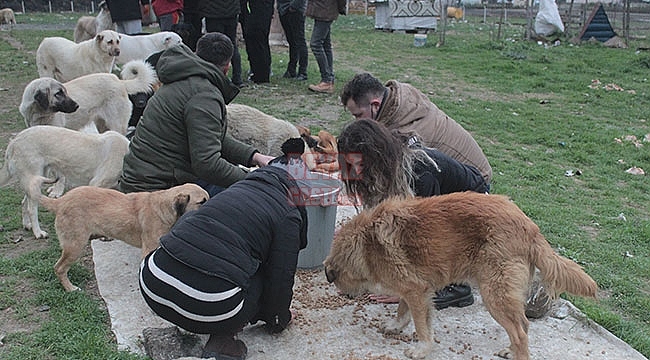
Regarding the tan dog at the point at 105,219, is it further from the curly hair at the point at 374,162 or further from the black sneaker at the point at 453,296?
the black sneaker at the point at 453,296

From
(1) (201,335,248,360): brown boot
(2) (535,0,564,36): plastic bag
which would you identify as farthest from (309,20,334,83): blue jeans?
(2) (535,0,564,36): plastic bag

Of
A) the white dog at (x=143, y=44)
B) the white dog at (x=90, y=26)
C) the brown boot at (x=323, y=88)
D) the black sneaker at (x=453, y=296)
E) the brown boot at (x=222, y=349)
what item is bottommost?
the black sneaker at (x=453, y=296)

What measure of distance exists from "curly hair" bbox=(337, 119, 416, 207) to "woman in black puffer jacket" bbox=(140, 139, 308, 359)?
0.39 meters

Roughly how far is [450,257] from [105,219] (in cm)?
229

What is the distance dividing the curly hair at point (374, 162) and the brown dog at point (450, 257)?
0.13m

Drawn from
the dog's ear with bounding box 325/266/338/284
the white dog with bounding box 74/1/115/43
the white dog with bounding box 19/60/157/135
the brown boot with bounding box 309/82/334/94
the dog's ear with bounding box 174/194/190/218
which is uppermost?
the white dog with bounding box 74/1/115/43

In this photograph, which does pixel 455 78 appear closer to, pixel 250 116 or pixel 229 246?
pixel 250 116

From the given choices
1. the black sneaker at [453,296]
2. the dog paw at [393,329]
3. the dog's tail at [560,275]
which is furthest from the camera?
the black sneaker at [453,296]

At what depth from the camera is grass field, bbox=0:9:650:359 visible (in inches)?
149

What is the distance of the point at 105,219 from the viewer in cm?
394

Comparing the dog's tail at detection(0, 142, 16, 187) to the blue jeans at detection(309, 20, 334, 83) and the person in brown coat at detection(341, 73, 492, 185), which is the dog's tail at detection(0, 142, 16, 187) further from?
the blue jeans at detection(309, 20, 334, 83)

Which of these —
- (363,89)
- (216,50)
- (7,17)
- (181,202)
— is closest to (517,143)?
(363,89)

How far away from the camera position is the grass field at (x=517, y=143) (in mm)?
3779

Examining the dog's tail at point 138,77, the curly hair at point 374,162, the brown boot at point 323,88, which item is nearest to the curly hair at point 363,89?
the curly hair at point 374,162
